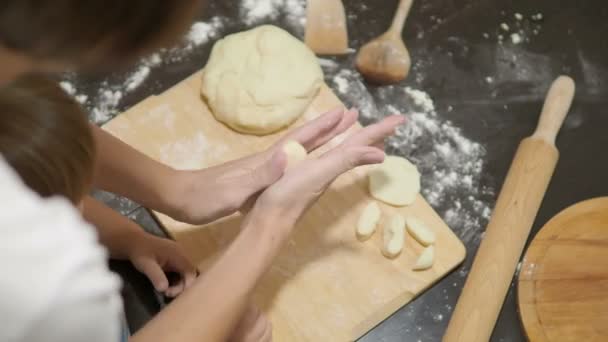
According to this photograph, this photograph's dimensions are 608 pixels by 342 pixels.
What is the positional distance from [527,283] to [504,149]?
296 mm

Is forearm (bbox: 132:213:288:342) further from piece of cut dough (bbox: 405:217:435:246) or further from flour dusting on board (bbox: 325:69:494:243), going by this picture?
flour dusting on board (bbox: 325:69:494:243)

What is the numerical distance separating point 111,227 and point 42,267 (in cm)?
57

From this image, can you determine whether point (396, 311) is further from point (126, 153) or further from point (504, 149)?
point (126, 153)

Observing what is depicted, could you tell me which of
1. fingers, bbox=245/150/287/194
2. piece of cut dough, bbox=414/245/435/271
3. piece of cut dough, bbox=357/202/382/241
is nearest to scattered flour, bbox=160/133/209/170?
fingers, bbox=245/150/287/194

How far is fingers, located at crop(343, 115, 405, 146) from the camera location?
1.00m

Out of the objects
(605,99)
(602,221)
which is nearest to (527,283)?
(602,221)

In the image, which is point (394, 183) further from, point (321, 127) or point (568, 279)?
point (568, 279)

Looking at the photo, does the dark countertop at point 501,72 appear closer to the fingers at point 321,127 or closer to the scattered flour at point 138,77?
the scattered flour at point 138,77

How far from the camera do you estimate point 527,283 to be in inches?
42.8

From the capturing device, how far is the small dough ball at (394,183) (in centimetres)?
115

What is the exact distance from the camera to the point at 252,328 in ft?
3.17

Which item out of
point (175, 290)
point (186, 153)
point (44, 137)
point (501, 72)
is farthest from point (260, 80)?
point (44, 137)

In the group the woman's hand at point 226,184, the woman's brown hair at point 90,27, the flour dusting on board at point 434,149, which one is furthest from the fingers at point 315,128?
the woman's brown hair at point 90,27

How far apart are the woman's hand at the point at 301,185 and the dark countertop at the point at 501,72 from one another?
334mm
